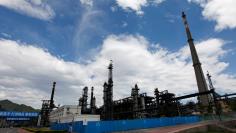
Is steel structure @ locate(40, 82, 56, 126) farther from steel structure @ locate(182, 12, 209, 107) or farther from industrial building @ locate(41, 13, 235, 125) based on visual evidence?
steel structure @ locate(182, 12, 209, 107)

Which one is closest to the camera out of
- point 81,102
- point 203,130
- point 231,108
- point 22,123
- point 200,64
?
point 203,130

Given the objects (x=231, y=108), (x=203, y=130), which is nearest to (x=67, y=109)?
(x=203, y=130)

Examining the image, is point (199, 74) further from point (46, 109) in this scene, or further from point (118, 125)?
point (46, 109)

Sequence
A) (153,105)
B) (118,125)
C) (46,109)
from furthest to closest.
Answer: (46,109) → (153,105) → (118,125)

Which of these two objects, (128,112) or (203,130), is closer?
(203,130)

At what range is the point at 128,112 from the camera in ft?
185

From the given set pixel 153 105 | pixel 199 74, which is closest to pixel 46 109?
pixel 153 105

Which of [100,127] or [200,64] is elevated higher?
[200,64]

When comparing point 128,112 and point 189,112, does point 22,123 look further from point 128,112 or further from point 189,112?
point 189,112

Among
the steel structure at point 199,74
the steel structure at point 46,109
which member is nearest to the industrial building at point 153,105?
the steel structure at point 199,74

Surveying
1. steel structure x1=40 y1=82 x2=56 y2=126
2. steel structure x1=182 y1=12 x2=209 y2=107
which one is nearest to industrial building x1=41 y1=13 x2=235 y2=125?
steel structure x1=182 y1=12 x2=209 y2=107

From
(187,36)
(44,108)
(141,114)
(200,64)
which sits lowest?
(141,114)

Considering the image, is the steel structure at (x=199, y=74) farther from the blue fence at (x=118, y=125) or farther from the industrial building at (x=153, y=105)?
the blue fence at (x=118, y=125)

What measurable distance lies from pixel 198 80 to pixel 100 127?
141ft
